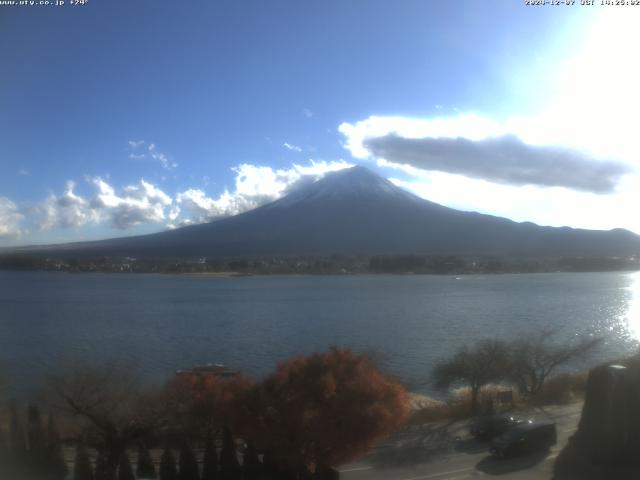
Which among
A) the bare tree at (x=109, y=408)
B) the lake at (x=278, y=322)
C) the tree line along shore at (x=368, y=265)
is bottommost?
the lake at (x=278, y=322)

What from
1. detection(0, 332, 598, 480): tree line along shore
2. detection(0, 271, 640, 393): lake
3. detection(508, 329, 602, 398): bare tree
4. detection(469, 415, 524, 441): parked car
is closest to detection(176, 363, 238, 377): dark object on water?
detection(0, 332, 598, 480): tree line along shore

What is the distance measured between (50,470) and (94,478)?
0.36 meters

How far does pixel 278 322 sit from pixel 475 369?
9400 mm

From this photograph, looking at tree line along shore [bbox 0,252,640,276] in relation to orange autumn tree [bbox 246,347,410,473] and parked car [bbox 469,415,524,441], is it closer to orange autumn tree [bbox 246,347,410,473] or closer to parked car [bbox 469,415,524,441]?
parked car [bbox 469,415,524,441]

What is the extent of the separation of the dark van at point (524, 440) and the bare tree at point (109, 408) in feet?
9.71

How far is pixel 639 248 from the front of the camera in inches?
1757

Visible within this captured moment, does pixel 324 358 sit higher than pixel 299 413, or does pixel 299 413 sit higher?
pixel 324 358

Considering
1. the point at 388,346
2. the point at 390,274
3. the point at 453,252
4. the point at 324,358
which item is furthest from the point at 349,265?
the point at 324,358

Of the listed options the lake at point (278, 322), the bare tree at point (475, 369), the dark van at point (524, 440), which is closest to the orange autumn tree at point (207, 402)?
the dark van at point (524, 440)

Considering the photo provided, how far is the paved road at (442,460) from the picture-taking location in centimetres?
482

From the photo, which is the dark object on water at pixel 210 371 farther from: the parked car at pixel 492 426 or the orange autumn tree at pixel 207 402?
the parked car at pixel 492 426

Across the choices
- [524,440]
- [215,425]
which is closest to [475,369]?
[524,440]

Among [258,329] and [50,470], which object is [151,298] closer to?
[258,329]

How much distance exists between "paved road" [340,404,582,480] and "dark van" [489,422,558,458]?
7cm
